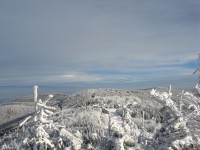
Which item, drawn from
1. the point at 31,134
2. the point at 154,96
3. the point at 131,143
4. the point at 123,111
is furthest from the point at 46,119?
the point at 123,111

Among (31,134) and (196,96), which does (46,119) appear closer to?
(31,134)

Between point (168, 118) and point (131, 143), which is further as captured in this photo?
point (131, 143)

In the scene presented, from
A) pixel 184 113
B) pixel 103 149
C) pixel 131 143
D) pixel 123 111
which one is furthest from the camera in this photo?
pixel 123 111

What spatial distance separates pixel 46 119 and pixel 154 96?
479cm

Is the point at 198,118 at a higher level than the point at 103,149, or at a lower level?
higher

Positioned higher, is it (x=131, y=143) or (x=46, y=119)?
(x=46, y=119)

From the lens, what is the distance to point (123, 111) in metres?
46.8

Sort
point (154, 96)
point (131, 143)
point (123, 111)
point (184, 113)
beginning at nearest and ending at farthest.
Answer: point (154, 96)
point (184, 113)
point (131, 143)
point (123, 111)

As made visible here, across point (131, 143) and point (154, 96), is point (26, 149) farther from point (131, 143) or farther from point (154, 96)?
point (131, 143)

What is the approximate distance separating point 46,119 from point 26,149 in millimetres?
1860

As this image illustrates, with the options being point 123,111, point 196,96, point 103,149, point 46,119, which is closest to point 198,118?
point 196,96

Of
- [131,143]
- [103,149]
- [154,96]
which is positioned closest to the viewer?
→ [154,96]

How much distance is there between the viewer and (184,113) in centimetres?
2002

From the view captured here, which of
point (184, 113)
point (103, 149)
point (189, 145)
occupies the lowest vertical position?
point (103, 149)
